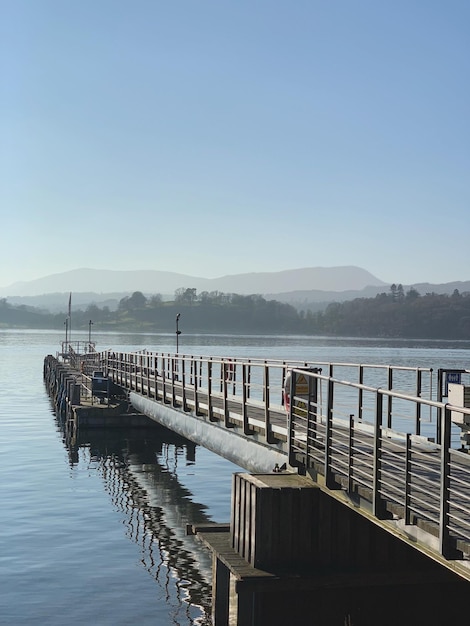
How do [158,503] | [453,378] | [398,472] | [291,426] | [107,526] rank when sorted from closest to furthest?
[398,472] → [291,426] → [453,378] → [107,526] → [158,503]

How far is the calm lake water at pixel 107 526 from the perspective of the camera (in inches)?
639

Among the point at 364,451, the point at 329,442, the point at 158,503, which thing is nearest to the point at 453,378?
the point at 364,451

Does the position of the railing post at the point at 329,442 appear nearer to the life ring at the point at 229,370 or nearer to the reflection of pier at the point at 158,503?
A: the reflection of pier at the point at 158,503

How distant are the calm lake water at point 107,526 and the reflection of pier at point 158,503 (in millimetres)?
34

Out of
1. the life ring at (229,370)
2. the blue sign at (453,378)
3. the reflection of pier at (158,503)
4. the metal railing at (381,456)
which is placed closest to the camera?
the metal railing at (381,456)

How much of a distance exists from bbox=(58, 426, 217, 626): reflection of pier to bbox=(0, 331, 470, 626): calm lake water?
0.11 feet

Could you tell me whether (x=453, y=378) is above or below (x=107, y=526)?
above

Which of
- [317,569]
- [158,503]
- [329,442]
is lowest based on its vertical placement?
[158,503]

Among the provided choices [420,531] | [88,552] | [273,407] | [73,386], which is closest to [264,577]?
[420,531]

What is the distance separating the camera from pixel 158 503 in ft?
83.8

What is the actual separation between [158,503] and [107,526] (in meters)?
3.32

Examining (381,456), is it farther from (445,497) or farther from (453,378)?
(453,378)

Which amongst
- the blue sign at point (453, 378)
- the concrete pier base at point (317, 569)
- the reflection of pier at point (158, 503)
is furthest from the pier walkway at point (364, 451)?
the reflection of pier at point (158, 503)

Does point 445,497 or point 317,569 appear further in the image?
point 317,569
